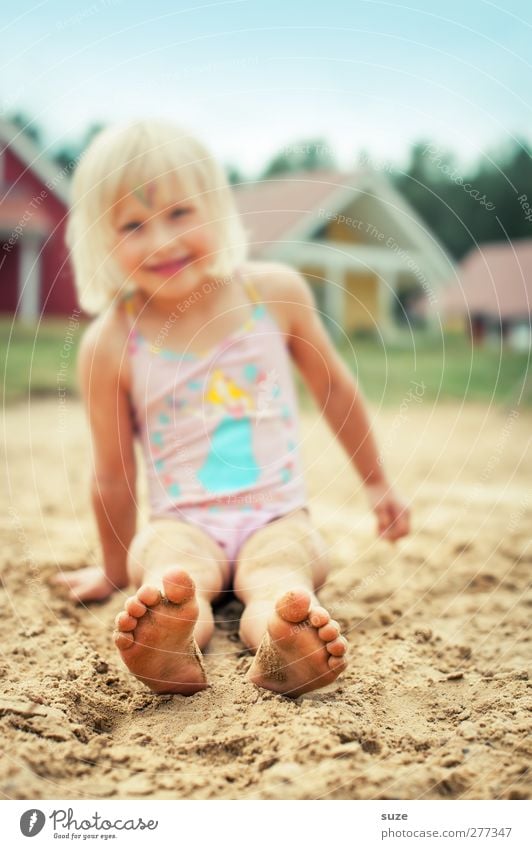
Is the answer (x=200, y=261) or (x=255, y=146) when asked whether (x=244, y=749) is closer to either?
(x=200, y=261)

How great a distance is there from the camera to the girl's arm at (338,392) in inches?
47.6

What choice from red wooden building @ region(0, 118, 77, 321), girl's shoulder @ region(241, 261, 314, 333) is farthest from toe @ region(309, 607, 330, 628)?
red wooden building @ region(0, 118, 77, 321)

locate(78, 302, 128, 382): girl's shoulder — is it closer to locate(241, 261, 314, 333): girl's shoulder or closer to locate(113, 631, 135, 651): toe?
locate(241, 261, 314, 333): girl's shoulder

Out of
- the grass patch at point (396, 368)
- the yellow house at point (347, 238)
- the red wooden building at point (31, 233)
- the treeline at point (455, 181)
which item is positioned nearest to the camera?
the treeline at point (455, 181)

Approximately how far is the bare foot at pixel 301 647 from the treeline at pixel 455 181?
1649mm

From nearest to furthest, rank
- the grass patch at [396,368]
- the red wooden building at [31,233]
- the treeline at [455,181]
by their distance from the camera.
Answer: the treeline at [455,181]
the grass patch at [396,368]
the red wooden building at [31,233]

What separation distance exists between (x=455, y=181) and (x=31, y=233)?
2815 mm

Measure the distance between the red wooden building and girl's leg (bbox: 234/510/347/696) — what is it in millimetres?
4277

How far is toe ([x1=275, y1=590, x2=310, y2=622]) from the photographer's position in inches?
29.9

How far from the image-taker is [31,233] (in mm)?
5332

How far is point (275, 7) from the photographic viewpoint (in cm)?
128

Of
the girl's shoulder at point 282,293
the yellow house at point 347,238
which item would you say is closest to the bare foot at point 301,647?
the girl's shoulder at point 282,293

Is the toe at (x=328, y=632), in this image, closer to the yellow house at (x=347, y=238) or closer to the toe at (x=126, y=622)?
the toe at (x=126, y=622)
